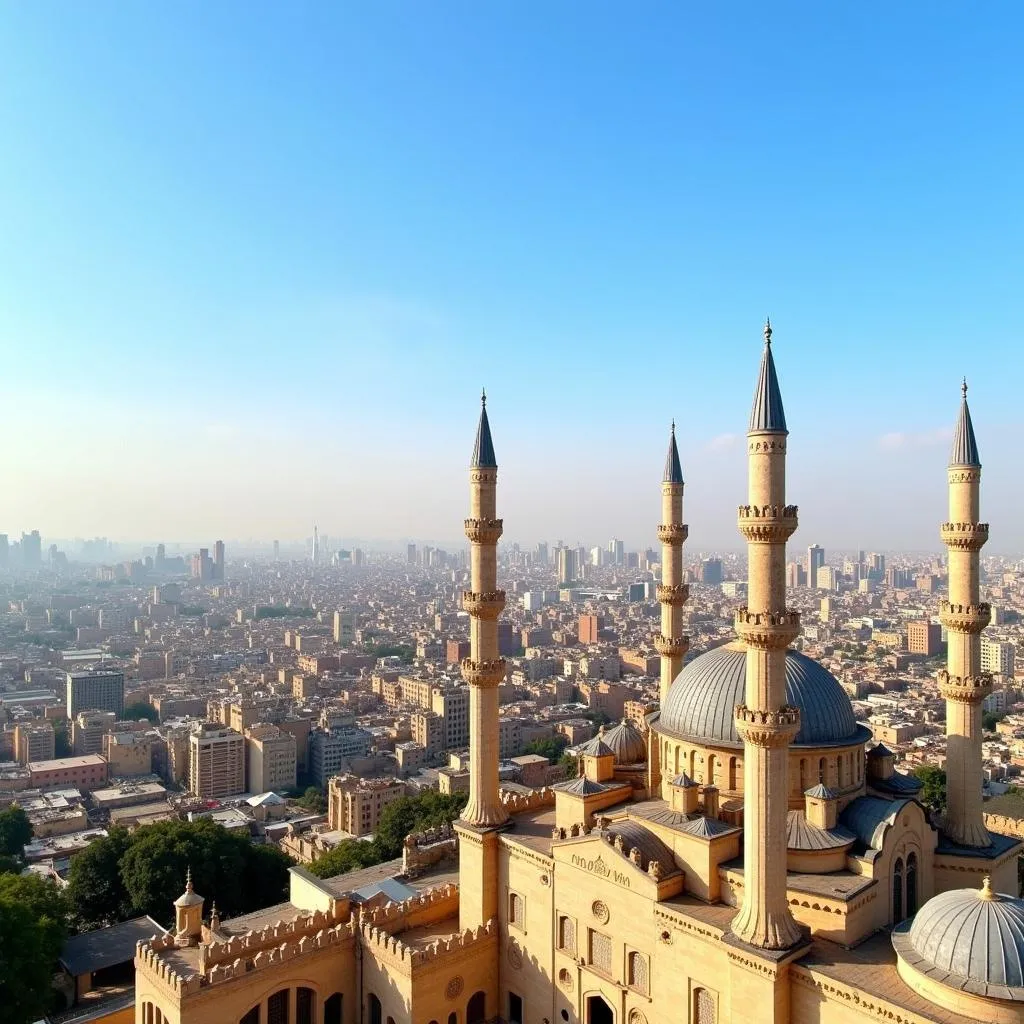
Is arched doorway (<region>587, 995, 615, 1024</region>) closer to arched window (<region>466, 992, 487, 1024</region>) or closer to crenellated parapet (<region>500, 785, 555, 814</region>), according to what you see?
arched window (<region>466, 992, 487, 1024</region>)

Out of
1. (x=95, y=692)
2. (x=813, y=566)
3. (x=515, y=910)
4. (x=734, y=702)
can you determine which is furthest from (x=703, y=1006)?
(x=813, y=566)

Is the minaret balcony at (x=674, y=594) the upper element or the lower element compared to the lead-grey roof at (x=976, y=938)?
upper

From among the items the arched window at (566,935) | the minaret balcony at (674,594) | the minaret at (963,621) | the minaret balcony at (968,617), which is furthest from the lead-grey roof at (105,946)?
the minaret balcony at (968,617)

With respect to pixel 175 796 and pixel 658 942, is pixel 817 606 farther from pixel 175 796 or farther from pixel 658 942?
pixel 658 942

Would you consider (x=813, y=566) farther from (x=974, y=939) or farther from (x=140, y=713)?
(x=974, y=939)

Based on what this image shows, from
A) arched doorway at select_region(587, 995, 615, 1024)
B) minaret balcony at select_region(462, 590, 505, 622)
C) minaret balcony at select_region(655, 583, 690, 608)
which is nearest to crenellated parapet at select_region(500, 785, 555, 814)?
minaret balcony at select_region(462, 590, 505, 622)

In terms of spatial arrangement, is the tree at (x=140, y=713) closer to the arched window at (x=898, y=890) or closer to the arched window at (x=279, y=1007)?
the arched window at (x=279, y=1007)
